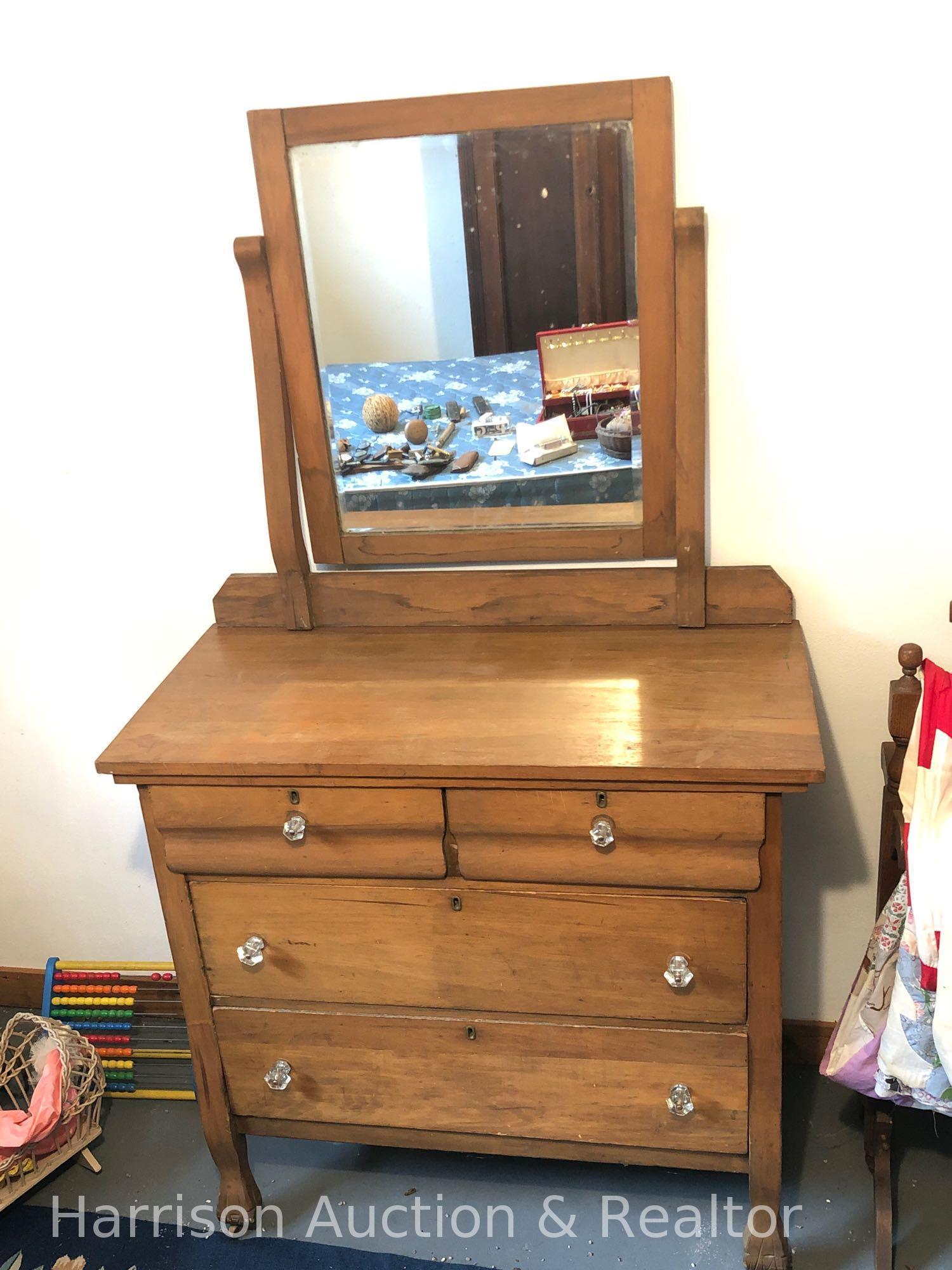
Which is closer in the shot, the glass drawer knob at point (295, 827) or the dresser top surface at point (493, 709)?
the dresser top surface at point (493, 709)

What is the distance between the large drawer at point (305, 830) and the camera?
5.21 ft

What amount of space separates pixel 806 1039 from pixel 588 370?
1.33 metres

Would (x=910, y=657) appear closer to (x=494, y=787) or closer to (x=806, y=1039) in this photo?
(x=494, y=787)

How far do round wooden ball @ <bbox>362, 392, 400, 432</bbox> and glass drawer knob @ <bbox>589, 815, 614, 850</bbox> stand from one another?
72 centimetres

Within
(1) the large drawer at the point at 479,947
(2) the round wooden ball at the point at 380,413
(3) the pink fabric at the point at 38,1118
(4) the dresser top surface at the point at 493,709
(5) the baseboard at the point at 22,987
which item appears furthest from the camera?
(5) the baseboard at the point at 22,987

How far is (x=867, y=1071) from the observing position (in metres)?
1.74

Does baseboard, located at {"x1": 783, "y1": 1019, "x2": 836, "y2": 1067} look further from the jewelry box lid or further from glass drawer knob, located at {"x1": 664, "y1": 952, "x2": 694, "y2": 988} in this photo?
the jewelry box lid

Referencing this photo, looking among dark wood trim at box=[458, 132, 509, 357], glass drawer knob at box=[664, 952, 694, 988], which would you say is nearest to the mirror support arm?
dark wood trim at box=[458, 132, 509, 357]

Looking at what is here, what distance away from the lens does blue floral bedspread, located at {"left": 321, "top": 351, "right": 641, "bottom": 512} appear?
1.79 m

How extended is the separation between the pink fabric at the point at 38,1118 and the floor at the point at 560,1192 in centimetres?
14

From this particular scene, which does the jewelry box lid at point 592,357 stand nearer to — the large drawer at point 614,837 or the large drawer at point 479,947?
the large drawer at point 614,837

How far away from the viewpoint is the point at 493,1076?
1750mm

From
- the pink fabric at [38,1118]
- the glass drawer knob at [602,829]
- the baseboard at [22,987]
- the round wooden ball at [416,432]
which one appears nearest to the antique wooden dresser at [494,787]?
the glass drawer knob at [602,829]

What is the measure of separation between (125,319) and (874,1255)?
192cm
